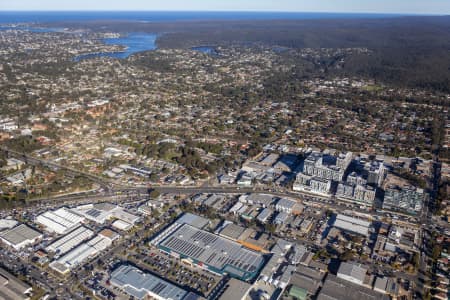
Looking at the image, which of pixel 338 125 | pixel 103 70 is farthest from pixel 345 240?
pixel 103 70

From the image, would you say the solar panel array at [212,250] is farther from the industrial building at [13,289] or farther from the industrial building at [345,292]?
the industrial building at [13,289]

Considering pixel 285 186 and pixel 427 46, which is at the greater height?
pixel 427 46

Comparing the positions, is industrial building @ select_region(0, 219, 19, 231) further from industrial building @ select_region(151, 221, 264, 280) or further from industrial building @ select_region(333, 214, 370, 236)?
industrial building @ select_region(333, 214, 370, 236)

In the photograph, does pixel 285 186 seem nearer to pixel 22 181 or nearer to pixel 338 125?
pixel 338 125

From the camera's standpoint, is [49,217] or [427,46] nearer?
[49,217]

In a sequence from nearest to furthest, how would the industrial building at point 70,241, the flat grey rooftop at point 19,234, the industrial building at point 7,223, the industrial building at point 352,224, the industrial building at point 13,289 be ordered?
the industrial building at point 13,289, the industrial building at point 70,241, the flat grey rooftop at point 19,234, the industrial building at point 352,224, the industrial building at point 7,223

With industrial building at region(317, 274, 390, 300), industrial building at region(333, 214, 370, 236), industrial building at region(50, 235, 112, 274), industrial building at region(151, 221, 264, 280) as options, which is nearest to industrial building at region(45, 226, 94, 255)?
industrial building at region(50, 235, 112, 274)

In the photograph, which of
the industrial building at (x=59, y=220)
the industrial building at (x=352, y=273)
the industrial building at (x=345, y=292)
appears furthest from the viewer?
the industrial building at (x=59, y=220)

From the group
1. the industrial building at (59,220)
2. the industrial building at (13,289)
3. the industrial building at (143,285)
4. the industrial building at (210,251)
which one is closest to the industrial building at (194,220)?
the industrial building at (210,251)
